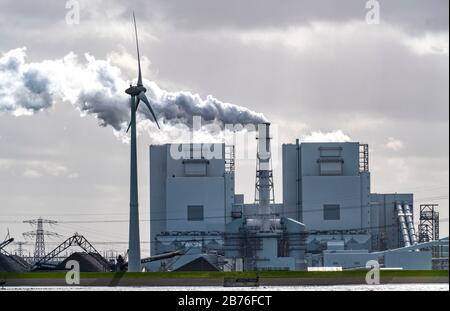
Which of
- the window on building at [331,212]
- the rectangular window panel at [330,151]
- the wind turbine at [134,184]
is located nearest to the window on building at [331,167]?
the rectangular window panel at [330,151]

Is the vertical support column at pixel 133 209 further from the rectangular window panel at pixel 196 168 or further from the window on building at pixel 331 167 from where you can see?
the window on building at pixel 331 167

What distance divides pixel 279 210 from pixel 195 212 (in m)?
9.73

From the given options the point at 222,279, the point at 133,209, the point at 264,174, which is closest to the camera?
the point at 222,279

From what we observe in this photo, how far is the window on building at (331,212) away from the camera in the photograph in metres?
147

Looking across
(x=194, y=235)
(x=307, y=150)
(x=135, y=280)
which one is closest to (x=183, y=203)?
(x=194, y=235)

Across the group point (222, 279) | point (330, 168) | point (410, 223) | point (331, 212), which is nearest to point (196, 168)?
point (330, 168)

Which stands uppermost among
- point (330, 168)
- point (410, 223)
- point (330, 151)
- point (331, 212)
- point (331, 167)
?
point (330, 151)

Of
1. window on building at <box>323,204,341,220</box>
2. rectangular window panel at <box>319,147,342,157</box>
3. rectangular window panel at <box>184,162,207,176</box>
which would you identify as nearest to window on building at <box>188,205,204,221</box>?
rectangular window panel at <box>184,162,207,176</box>

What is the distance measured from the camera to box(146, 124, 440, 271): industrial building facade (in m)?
143

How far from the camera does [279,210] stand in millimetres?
150000

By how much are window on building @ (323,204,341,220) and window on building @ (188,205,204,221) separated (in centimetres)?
1369

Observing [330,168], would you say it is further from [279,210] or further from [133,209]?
[133,209]
